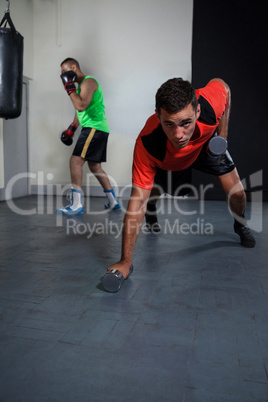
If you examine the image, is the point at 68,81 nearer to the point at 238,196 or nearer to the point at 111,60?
the point at 111,60

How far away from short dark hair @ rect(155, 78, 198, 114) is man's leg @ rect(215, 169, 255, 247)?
3.20 ft

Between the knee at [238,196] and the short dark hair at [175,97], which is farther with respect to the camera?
the knee at [238,196]

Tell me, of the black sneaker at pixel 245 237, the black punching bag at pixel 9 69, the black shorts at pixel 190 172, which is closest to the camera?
the black shorts at pixel 190 172

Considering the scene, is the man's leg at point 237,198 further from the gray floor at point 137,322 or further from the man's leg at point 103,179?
the man's leg at point 103,179

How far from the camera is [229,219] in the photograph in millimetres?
3762

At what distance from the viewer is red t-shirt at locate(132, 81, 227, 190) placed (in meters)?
1.88

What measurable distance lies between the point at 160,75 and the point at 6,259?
3708 millimetres

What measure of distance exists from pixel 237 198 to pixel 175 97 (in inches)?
49.1

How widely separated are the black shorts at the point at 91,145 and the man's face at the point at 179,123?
7.64ft

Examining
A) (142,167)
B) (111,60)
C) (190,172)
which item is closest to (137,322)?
(142,167)

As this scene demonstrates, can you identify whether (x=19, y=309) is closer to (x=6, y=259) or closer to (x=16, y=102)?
(x=6, y=259)

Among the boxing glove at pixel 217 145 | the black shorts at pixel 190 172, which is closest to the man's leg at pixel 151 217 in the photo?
the black shorts at pixel 190 172

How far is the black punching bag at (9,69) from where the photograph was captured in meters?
2.98

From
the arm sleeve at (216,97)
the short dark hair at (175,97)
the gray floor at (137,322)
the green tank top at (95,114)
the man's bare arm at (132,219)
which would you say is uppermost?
the green tank top at (95,114)
